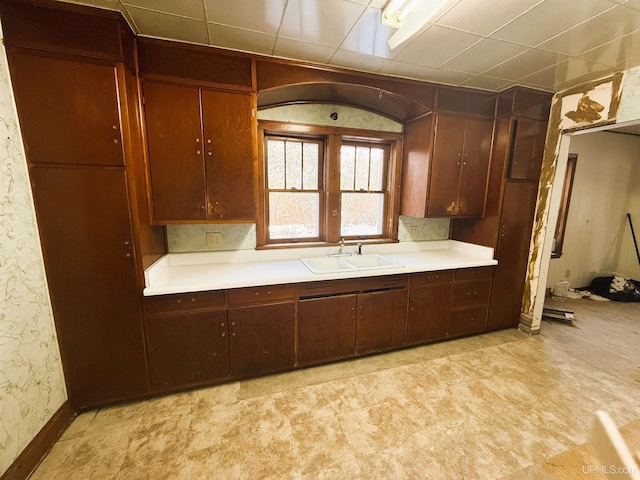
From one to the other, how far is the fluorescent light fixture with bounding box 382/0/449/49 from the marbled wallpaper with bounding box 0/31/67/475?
2120 millimetres

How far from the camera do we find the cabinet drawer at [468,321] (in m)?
2.72

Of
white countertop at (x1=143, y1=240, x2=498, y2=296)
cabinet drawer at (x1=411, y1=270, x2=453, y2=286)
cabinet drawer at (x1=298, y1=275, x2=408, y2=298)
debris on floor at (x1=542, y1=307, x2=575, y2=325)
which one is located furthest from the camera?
debris on floor at (x1=542, y1=307, x2=575, y2=325)

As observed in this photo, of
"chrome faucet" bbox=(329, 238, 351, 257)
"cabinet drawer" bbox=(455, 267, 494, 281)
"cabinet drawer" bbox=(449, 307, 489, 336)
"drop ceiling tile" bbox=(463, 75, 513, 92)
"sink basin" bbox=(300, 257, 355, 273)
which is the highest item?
"drop ceiling tile" bbox=(463, 75, 513, 92)

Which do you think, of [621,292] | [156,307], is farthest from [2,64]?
[621,292]

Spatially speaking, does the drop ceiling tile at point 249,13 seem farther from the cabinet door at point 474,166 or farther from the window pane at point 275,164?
the cabinet door at point 474,166

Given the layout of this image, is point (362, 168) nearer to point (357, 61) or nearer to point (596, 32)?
point (357, 61)

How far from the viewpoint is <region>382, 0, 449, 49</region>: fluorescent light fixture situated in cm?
135

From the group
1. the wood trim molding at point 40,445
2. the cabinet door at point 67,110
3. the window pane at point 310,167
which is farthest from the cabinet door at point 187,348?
the window pane at point 310,167

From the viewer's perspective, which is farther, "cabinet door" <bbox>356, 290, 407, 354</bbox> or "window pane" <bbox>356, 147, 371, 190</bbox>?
"window pane" <bbox>356, 147, 371, 190</bbox>

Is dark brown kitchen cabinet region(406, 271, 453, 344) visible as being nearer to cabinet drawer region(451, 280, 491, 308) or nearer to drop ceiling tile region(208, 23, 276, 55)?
cabinet drawer region(451, 280, 491, 308)

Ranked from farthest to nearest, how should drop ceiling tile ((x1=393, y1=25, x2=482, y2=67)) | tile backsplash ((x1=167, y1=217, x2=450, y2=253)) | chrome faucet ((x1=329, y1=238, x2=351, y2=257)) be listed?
1. chrome faucet ((x1=329, y1=238, x2=351, y2=257))
2. tile backsplash ((x1=167, y1=217, x2=450, y2=253))
3. drop ceiling tile ((x1=393, y1=25, x2=482, y2=67))

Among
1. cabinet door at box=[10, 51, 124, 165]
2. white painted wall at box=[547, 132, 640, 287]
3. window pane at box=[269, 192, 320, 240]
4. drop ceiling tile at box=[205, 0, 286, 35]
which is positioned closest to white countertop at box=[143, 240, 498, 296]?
window pane at box=[269, 192, 320, 240]

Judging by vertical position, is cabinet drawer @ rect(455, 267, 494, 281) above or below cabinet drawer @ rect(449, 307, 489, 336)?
above

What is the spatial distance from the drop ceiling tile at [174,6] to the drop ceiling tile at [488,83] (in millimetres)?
2228
